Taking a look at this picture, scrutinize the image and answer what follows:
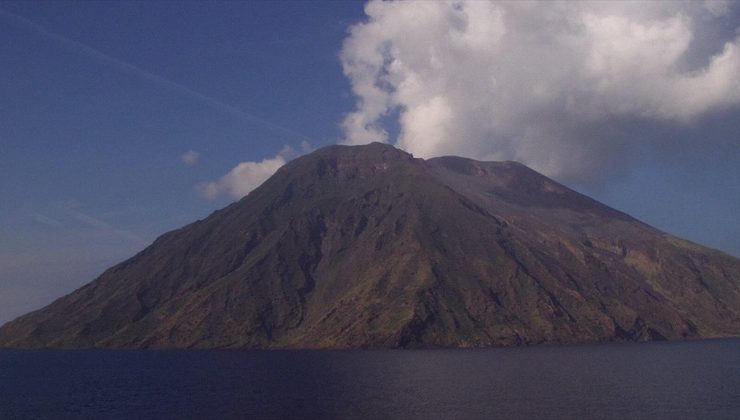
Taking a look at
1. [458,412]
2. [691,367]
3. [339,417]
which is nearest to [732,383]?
[691,367]

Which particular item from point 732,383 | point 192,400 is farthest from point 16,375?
point 732,383

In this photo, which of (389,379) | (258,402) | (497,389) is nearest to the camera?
(258,402)

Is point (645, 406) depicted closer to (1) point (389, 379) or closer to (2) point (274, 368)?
(1) point (389, 379)

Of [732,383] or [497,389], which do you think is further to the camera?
[732,383]

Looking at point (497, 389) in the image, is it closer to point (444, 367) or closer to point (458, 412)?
point (458, 412)

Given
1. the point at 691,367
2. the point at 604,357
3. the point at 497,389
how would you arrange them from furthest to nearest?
the point at 604,357
the point at 691,367
the point at 497,389

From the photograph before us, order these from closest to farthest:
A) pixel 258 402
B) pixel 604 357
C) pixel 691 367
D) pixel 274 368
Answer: pixel 258 402, pixel 691 367, pixel 274 368, pixel 604 357
